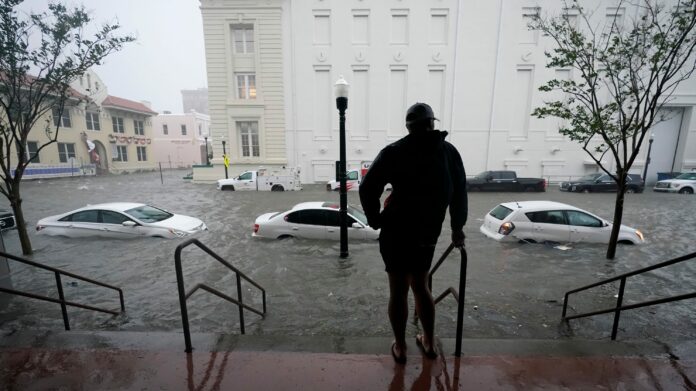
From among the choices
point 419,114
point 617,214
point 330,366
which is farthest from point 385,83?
point 330,366

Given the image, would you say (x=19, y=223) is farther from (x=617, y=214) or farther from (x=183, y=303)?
(x=617, y=214)

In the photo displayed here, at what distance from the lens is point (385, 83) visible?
23625 mm

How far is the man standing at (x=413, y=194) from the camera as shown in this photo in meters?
2.15

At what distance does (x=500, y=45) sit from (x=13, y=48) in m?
26.4

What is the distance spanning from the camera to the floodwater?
4.62 metres

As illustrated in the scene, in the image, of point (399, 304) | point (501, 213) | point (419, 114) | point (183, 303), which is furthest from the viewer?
point (501, 213)

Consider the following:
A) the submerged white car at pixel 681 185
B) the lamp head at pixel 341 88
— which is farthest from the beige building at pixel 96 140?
the submerged white car at pixel 681 185

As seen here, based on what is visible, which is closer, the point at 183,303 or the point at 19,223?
the point at 183,303

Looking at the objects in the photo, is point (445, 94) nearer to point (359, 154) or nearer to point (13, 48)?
point (359, 154)

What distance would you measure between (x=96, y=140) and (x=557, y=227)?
43280 mm

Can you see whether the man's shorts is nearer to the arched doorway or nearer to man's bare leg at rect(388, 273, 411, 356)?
man's bare leg at rect(388, 273, 411, 356)

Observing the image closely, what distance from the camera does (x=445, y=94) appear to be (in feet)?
77.6

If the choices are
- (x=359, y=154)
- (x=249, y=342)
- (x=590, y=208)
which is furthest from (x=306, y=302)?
(x=359, y=154)

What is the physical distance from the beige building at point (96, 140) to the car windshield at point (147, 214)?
2418 cm
